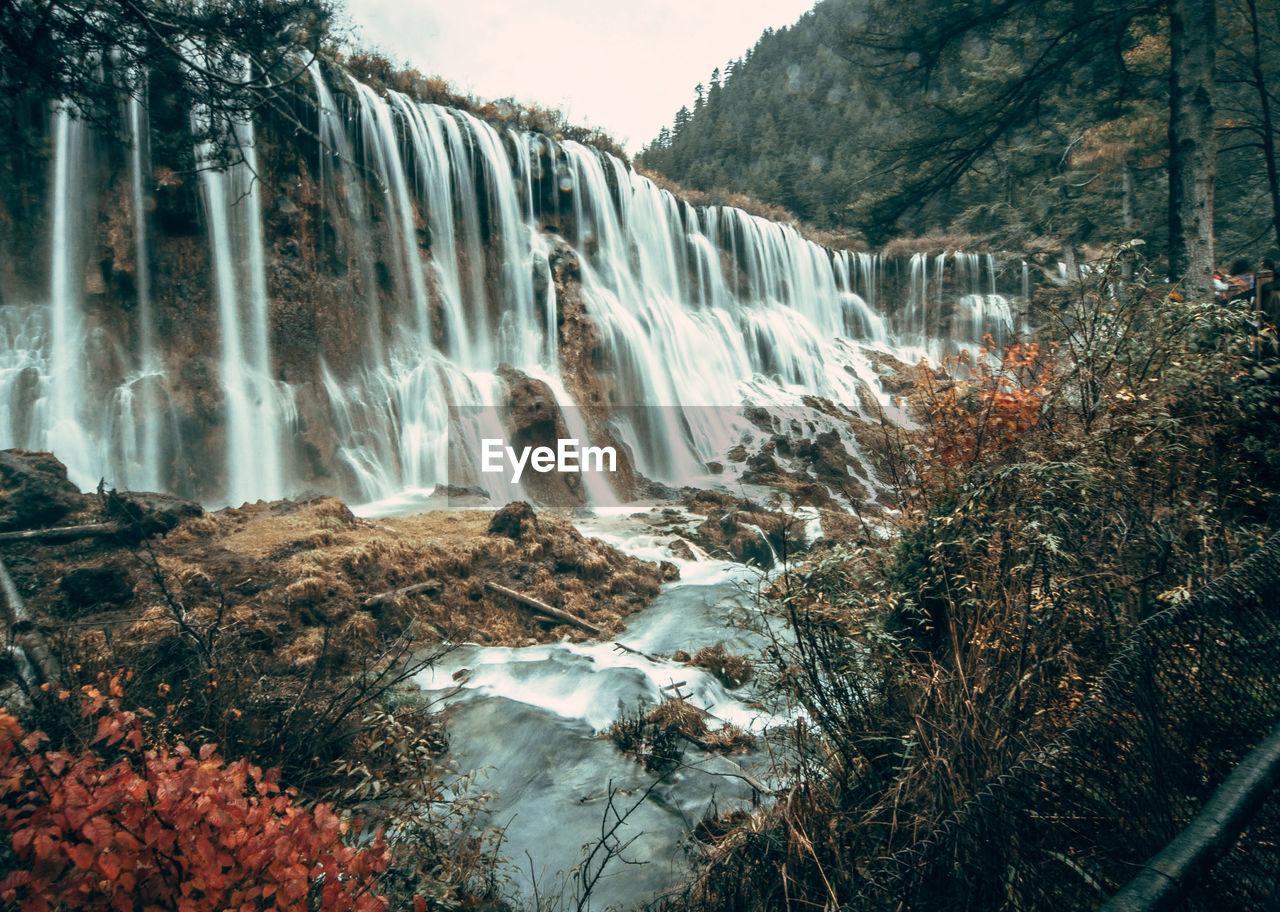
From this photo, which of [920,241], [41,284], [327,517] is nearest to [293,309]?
[41,284]

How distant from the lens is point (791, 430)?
21438 mm

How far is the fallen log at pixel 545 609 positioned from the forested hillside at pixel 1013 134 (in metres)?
5.85

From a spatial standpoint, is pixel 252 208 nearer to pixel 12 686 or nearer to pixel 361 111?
pixel 361 111

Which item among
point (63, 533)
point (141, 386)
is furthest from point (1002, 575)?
point (141, 386)

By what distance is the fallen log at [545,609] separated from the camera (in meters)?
8.09

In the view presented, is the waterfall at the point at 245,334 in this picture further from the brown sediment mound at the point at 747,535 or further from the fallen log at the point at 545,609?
the brown sediment mound at the point at 747,535

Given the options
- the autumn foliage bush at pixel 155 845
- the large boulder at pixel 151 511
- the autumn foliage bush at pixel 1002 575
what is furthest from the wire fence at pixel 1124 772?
the large boulder at pixel 151 511

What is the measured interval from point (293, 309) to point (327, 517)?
7.61m

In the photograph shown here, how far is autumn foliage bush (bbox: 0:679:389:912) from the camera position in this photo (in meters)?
2.05

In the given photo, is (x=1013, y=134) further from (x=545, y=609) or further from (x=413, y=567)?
(x=413, y=567)

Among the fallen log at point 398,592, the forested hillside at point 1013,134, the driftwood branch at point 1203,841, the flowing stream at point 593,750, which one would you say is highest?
the forested hillside at point 1013,134

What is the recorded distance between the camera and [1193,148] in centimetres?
673

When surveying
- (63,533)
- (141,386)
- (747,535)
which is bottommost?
(747,535)

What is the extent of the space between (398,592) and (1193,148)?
9643 mm
